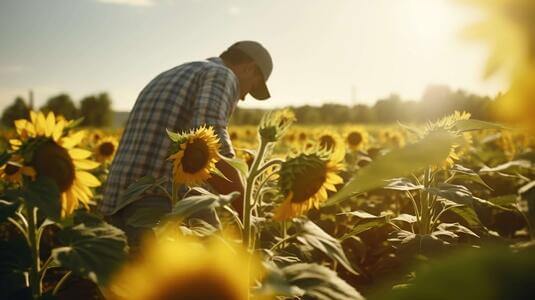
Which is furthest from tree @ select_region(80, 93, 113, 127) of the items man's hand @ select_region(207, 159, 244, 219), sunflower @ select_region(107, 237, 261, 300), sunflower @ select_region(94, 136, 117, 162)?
sunflower @ select_region(107, 237, 261, 300)

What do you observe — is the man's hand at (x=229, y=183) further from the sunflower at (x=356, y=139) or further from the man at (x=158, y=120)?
the sunflower at (x=356, y=139)

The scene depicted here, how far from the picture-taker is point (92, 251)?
4.04 ft

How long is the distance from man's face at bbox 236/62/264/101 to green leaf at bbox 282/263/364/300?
119 inches

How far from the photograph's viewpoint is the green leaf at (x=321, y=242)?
1.16 meters

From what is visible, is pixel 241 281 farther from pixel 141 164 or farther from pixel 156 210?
pixel 141 164

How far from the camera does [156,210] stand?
1880mm

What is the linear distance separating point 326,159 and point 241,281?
46 cm

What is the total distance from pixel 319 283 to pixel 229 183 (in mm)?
1417

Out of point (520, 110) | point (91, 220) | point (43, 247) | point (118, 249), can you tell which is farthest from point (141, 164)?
point (520, 110)

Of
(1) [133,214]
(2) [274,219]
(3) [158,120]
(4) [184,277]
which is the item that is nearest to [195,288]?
(4) [184,277]

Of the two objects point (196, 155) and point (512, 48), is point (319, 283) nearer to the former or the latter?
Result: point (512, 48)

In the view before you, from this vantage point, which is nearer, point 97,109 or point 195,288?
point 195,288

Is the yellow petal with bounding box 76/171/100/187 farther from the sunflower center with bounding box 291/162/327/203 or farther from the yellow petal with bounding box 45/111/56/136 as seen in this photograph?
the sunflower center with bounding box 291/162/327/203

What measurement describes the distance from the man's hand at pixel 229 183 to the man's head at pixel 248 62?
1.60 metres
